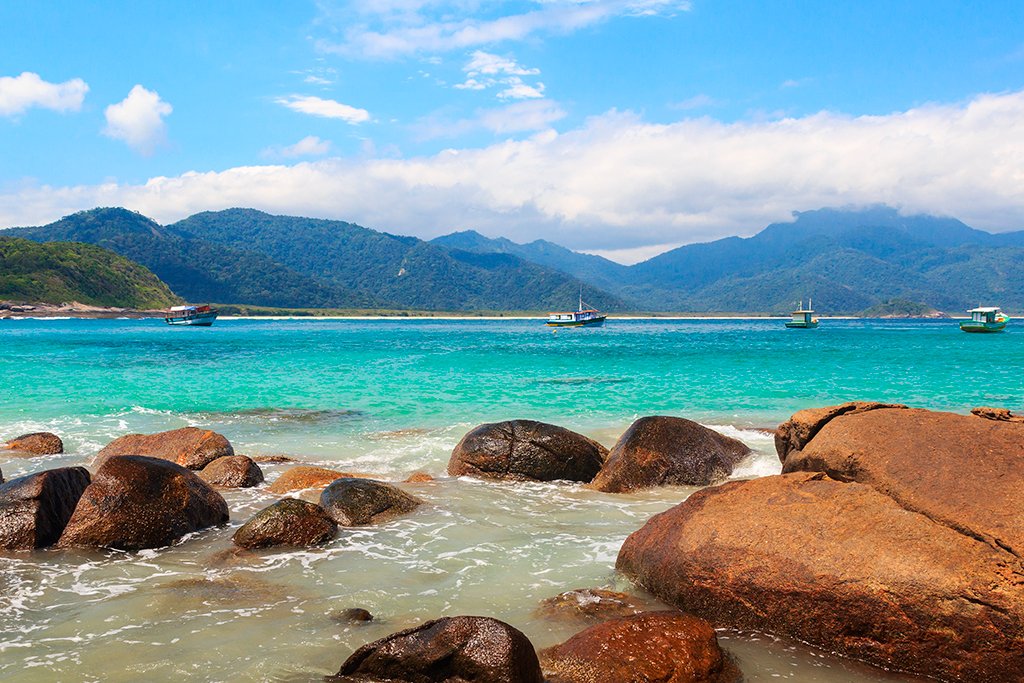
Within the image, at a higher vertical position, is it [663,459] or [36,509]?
[36,509]

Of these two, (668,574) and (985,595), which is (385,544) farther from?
(985,595)

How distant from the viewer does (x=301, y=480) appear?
12.8 m

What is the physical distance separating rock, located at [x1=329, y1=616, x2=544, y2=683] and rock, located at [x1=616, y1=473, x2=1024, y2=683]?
2287 millimetres

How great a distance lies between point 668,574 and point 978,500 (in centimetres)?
322

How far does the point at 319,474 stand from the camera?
13.1m

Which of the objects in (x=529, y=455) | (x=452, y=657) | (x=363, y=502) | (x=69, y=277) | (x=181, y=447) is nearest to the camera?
(x=452, y=657)

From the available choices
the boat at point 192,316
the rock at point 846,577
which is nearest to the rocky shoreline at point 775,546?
the rock at point 846,577

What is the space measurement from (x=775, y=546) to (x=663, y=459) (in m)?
6.22

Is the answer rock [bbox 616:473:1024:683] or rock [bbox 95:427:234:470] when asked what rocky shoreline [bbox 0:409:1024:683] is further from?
rock [bbox 95:427:234:470]

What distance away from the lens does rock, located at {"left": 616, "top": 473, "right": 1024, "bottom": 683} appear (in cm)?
584

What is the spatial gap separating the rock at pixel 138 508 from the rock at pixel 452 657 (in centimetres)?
501

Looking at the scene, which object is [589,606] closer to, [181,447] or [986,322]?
[181,447]

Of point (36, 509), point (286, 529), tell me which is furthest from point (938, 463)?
point (36, 509)

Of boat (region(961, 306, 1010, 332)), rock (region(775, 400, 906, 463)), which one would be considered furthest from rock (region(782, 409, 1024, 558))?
boat (region(961, 306, 1010, 332))
